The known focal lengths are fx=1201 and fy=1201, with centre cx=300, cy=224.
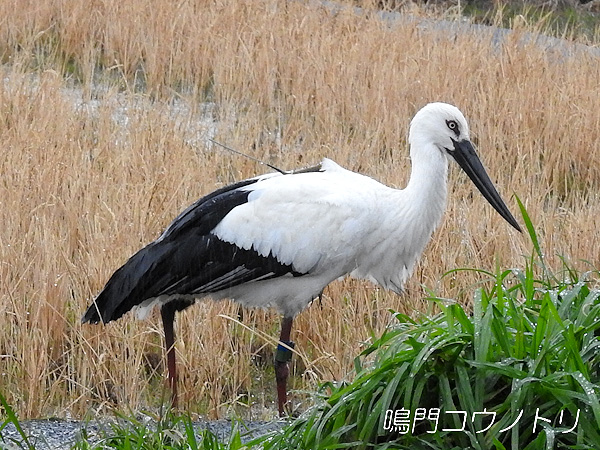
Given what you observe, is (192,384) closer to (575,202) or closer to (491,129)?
(575,202)

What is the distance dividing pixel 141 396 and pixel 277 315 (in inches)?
45.8

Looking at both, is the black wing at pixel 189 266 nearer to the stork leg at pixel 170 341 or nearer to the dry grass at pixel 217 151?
the stork leg at pixel 170 341

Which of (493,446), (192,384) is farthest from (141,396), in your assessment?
(493,446)

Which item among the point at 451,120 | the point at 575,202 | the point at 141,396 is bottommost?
the point at 141,396

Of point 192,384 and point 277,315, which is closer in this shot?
point 192,384

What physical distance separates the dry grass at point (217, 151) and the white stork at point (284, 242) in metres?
0.29

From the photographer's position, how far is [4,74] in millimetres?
9547

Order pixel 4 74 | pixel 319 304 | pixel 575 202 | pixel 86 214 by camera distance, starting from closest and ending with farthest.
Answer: pixel 319 304
pixel 86 214
pixel 575 202
pixel 4 74

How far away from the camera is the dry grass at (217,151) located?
5527 millimetres

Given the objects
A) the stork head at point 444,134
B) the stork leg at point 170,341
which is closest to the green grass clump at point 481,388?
the stork leg at point 170,341

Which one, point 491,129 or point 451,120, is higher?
point 451,120

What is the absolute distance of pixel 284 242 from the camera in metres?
5.30

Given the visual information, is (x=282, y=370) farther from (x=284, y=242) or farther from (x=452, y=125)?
(x=452, y=125)

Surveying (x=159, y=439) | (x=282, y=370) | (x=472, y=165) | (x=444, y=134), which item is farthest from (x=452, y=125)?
(x=159, y=439)
